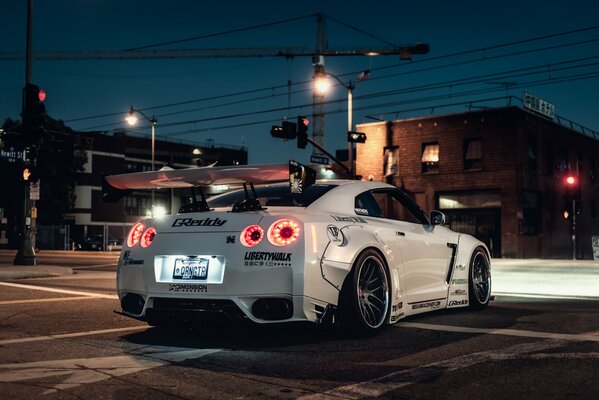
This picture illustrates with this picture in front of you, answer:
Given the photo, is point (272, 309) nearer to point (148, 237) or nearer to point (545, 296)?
point (148, 237)

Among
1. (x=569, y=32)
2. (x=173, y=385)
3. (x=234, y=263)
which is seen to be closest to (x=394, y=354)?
(x=234, y=263)

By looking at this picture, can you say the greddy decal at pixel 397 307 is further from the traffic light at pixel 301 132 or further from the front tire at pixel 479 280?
the traffic light at pixel 301 132

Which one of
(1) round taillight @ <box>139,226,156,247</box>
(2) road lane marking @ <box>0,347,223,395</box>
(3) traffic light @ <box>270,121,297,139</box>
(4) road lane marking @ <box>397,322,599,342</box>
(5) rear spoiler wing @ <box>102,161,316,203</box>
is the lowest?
(2) road lane marking @ <box>0,347,223,395</box>

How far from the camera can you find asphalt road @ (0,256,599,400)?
4051mm

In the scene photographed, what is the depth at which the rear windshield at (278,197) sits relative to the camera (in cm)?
614

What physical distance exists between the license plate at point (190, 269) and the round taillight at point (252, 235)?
1.21 feet

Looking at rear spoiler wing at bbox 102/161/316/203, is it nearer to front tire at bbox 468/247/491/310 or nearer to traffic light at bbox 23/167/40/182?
front tire at bbox 468/247/491/310

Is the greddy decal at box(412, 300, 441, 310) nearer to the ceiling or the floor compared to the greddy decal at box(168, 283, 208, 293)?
nearer to the floor

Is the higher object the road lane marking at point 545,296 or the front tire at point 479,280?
the front tire at point 479,280

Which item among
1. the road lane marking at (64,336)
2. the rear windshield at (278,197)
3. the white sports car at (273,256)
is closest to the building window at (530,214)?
the white sports car at (273,256)

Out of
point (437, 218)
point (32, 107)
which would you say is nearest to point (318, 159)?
point (32, 107)

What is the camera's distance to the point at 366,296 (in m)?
5.98

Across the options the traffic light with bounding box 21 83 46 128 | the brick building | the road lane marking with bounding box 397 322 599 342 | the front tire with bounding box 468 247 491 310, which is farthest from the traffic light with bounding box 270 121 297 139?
the road lane marking with bounding box 397 322 599 342

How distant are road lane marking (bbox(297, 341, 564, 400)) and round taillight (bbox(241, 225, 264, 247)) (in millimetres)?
1589
